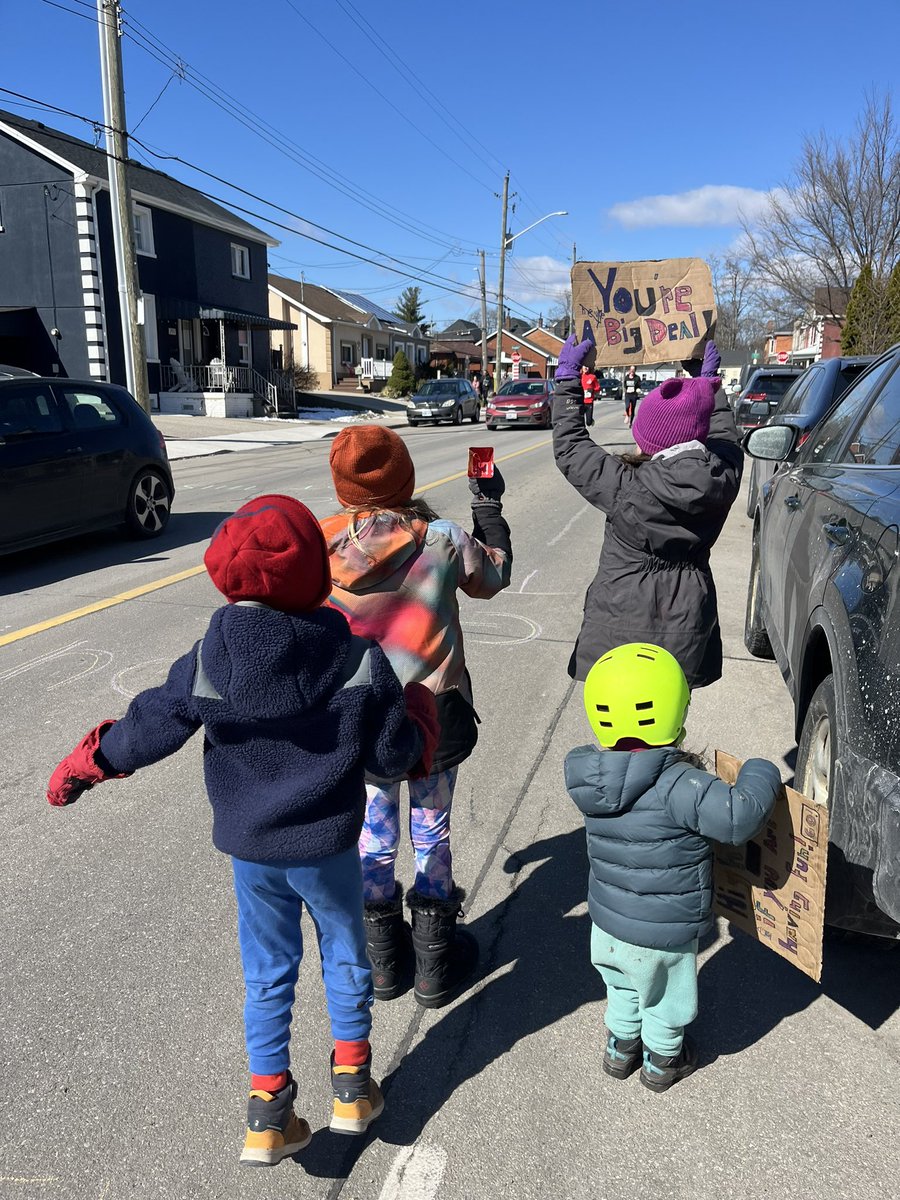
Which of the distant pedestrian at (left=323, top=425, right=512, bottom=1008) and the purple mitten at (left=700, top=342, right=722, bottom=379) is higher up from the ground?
the purple mitten at (left=700, top=342, right=722, bottom=379)

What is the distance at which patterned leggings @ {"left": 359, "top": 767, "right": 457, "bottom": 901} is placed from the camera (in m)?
2.71

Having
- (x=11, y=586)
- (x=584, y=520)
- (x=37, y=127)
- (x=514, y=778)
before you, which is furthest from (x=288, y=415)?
(x=514, y=778)

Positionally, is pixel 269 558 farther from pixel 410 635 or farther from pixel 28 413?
pixel 28 413

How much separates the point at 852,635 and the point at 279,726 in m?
1.54

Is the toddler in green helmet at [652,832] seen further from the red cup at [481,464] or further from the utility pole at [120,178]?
the utility pole at [120,178]

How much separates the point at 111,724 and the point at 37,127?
30260 mm

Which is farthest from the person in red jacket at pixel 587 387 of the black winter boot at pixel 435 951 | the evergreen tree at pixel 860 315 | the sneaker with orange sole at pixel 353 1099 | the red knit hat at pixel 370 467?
the evergreen tree at pixel 860 315

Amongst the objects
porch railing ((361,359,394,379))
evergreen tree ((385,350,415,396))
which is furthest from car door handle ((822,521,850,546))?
porch railing ((361,359,394,379))

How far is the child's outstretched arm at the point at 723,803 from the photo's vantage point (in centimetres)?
211

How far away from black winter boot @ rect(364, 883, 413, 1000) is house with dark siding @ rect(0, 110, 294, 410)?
915 inches

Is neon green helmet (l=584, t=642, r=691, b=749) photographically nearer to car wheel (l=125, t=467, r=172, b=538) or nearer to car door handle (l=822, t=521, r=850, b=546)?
car door handle (l=822, t=521, r=850, b=546)

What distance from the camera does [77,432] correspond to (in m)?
8.76

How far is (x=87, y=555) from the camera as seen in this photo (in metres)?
9.10

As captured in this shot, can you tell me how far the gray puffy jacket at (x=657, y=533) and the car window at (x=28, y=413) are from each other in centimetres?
647
